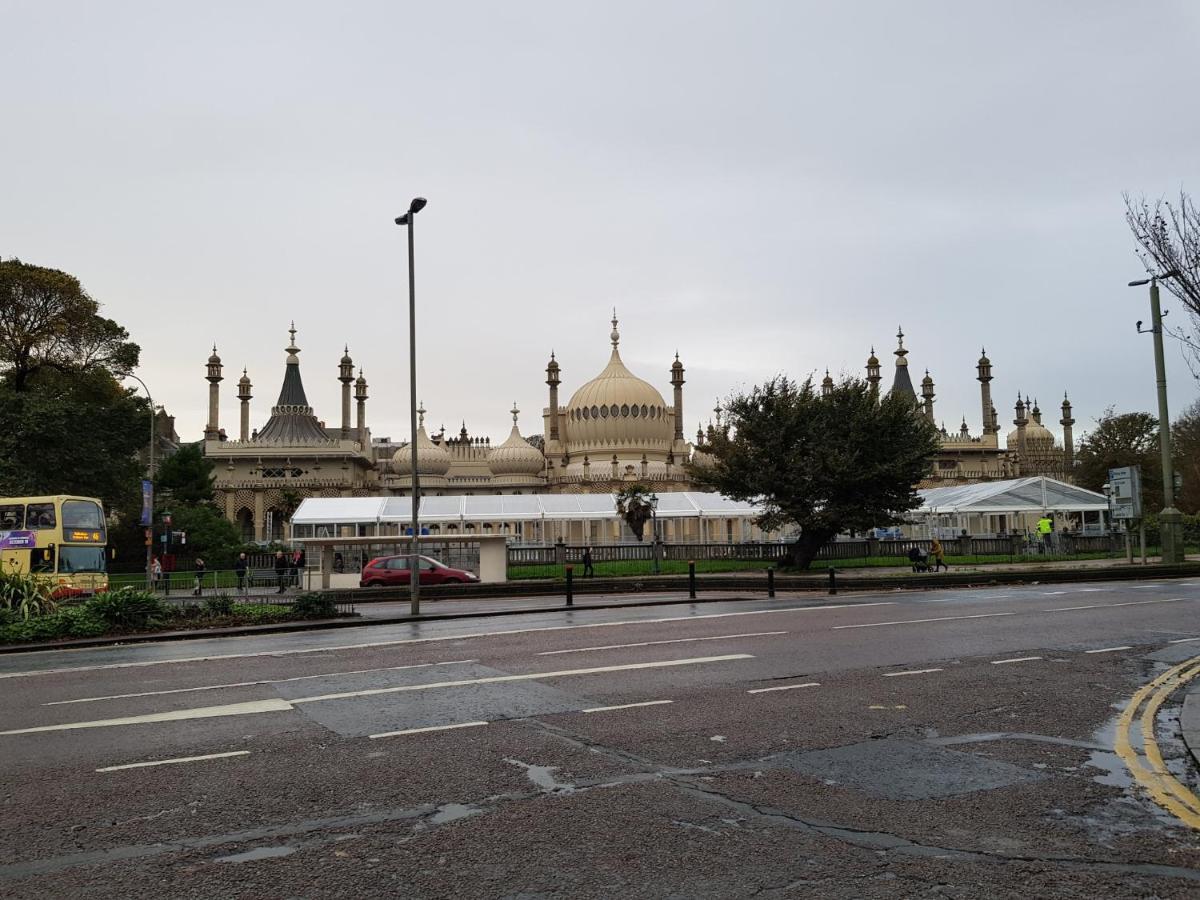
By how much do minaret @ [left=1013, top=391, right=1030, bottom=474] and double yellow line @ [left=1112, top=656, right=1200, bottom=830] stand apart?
8598 centimetres

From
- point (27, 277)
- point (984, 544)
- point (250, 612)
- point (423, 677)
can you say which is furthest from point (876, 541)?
point (27, 277)

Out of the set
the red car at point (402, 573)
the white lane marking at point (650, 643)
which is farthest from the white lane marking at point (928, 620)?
the red car at point (402, 573)

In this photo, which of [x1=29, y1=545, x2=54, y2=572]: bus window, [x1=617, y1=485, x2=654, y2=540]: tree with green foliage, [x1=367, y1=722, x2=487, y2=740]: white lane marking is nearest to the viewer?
[x1=367, y1=722, x2=487, y2=740]: white lane marking

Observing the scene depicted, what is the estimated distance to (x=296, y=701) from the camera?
9.83 metres

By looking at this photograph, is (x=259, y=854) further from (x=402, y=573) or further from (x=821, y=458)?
(x=821, y=458)

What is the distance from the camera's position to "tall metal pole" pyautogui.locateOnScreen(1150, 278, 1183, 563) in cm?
2894

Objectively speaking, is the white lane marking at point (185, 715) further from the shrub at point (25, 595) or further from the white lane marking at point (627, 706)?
the shrub at point (25, 595)

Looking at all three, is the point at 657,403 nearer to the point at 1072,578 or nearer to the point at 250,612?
the point at 1072,578

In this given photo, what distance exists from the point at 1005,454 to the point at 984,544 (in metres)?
62.9

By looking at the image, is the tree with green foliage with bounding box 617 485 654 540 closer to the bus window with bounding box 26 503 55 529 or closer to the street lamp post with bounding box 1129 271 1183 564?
the street lamp post with bounding box 1129 271 1183 564

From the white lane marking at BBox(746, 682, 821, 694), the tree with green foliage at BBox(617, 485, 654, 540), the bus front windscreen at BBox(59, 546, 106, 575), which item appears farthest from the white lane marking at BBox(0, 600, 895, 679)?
the tree with green foliage at BBox(617, 485, 654, 540)

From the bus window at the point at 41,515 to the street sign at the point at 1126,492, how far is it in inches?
1260

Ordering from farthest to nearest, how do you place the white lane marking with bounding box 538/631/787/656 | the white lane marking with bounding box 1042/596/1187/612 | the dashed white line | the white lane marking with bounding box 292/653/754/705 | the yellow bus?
the yellow bus < the white lane marking with bounding box 1042/596/1187/612 < the white lane marking with bounding box 538/631/787/656 < the dashed white line < the white lane marking with bounding box 292/653/754/705

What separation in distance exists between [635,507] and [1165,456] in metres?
22.4
